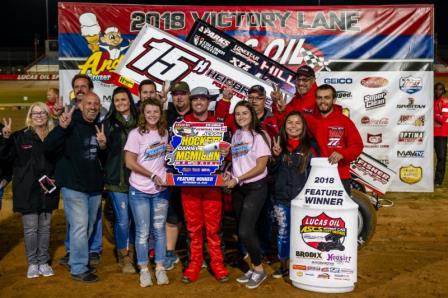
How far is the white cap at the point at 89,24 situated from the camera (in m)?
8.59

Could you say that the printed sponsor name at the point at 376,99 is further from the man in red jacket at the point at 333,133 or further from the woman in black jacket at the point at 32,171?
the woman in black jacket at the point at 32,171

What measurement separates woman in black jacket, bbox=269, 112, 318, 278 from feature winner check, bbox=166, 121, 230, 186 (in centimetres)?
61

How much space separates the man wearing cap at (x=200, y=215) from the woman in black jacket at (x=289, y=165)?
63 cm

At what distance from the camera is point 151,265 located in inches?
241

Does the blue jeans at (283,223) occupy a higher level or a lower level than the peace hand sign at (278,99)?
lower

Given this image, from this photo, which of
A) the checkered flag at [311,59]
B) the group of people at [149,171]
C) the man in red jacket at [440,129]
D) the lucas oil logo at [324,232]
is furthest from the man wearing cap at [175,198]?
the man in red jacket at [440,129]

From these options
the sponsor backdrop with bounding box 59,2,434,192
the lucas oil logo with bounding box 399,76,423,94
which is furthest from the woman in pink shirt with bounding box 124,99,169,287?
the lucas oil logo with bounding box 399,76,423,94

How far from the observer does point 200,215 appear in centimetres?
541

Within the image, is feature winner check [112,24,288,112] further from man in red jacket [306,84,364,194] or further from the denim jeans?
the denim jeans

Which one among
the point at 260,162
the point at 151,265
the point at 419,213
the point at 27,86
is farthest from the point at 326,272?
the point at 27,86

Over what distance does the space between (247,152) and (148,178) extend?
102cm

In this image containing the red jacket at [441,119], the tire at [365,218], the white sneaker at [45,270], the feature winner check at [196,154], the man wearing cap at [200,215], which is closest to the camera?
the feature winner check at [196,154]

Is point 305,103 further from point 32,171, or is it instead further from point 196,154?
point 32,171

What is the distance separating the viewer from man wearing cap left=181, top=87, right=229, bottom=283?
5336mm
